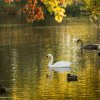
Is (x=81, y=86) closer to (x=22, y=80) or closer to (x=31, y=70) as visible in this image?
(x=22, y=80)

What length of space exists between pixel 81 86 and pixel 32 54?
68.4ft

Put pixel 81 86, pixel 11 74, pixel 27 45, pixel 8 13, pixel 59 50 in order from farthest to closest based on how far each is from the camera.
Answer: pixel 8 13 < pixel 27 45 < pixel 59 50 < pixel 11 74 < pixel 81 86

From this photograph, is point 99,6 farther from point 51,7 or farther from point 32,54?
point 51,7

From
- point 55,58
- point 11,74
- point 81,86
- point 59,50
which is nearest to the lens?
point 81,86

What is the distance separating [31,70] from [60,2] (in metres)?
27.3

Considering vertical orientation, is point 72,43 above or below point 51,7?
below

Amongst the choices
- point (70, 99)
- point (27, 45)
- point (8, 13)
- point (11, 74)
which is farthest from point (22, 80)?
point (8, 13)

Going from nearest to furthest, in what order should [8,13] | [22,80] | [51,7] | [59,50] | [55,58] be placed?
[51,7]
[22,80]
[55,58]
[59,50]
[8,13]

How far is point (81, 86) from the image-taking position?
101 feet

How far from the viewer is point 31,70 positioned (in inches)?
1533

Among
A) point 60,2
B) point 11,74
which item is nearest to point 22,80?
point 11,74

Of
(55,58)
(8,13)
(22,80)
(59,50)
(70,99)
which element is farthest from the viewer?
(8,13)

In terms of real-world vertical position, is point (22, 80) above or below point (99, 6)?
below

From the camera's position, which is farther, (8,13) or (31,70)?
(8,13)
